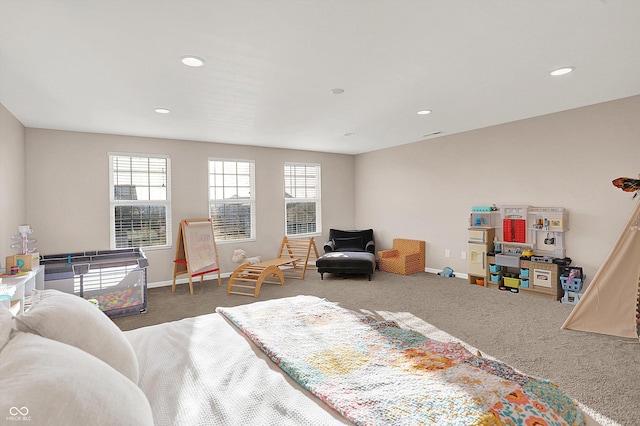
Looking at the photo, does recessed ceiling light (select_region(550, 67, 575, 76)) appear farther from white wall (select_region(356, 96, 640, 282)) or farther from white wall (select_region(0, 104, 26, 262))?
white wall (select_region(0, 104, 26, 262))

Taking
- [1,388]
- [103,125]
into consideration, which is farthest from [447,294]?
[103,125]

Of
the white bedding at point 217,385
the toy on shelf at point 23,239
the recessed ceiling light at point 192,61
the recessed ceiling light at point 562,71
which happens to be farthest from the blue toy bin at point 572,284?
the toy on shelf at point 23,239

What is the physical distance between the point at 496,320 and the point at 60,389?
3958 mm

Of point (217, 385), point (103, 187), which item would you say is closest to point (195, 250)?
point (103, 187)

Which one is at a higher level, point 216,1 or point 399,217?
point 216,1

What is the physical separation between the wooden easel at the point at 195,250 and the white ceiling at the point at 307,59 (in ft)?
5.70

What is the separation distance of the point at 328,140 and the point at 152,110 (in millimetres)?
2963

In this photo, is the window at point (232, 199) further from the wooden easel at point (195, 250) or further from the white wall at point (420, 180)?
the wooden easel at point (195, 250)

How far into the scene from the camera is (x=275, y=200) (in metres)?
6.71

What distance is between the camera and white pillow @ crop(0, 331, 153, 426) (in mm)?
721

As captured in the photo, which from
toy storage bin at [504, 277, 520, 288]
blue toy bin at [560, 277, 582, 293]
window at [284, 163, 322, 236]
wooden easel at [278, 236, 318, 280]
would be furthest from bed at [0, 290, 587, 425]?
window at [284, 163, 322, 236]

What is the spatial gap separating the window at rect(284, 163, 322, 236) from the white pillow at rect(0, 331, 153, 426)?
5966 mm

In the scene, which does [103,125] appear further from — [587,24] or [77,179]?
[587,24]

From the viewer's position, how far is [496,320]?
3693 mm
